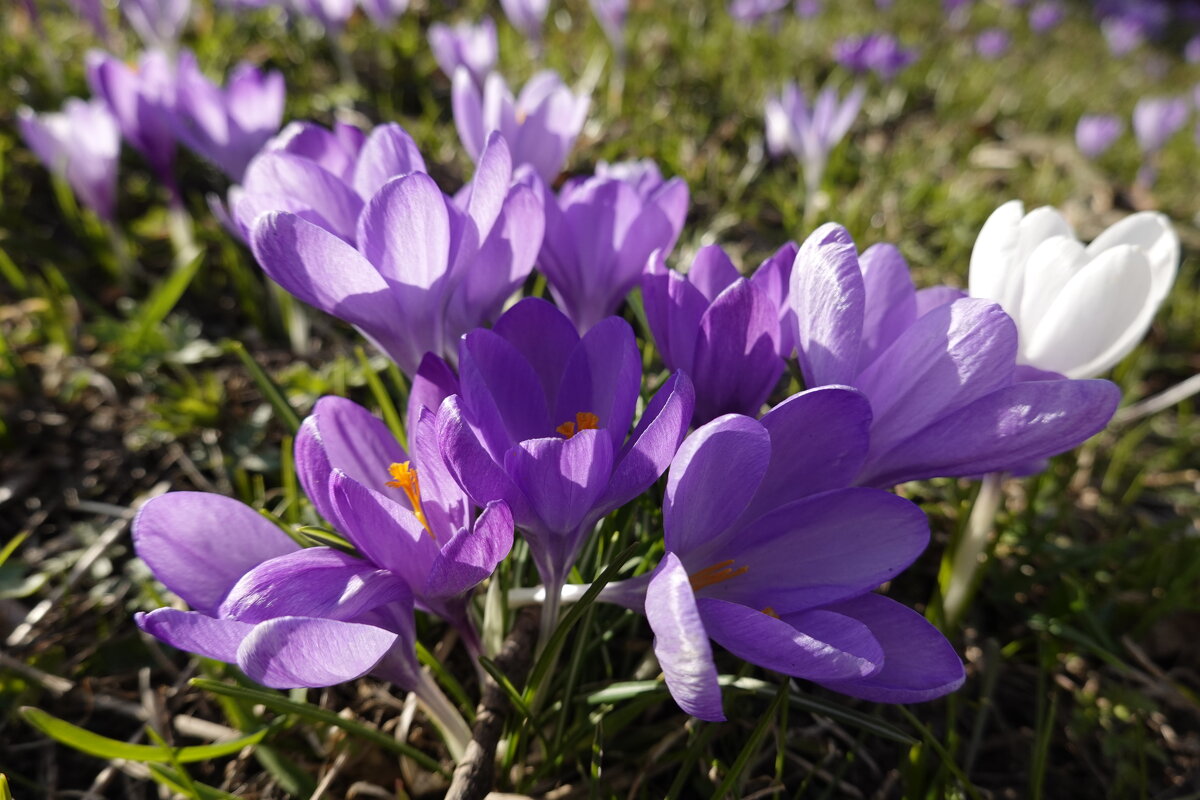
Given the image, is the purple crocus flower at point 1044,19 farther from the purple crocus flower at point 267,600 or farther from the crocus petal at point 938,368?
the purple crocus flower at point 267,600

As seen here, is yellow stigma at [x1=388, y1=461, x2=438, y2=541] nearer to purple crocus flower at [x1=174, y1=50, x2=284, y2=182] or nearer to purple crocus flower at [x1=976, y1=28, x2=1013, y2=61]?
purple crocus flower at [x1=174, y1=50, x2=284, y2=182]

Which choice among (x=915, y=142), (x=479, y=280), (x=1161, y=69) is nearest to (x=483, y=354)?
(x=479, y=280)

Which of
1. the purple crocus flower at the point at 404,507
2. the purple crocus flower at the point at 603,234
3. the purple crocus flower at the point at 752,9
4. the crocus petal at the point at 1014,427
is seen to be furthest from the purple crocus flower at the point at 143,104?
the purple crocus flower at the point at 752,9

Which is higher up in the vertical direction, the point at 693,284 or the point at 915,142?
the point at 693,284

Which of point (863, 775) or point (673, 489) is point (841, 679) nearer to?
point (673, 489)

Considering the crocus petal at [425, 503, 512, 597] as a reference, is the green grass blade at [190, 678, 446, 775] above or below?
below

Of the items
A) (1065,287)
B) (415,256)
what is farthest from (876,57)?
(415,256)

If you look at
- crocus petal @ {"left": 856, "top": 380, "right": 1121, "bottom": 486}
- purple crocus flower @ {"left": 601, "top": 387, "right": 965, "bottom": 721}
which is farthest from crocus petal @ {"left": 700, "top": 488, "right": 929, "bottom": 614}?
crocus petal @ {"left": 856, "top": 380, "right": 1121, "bottom": 486}
